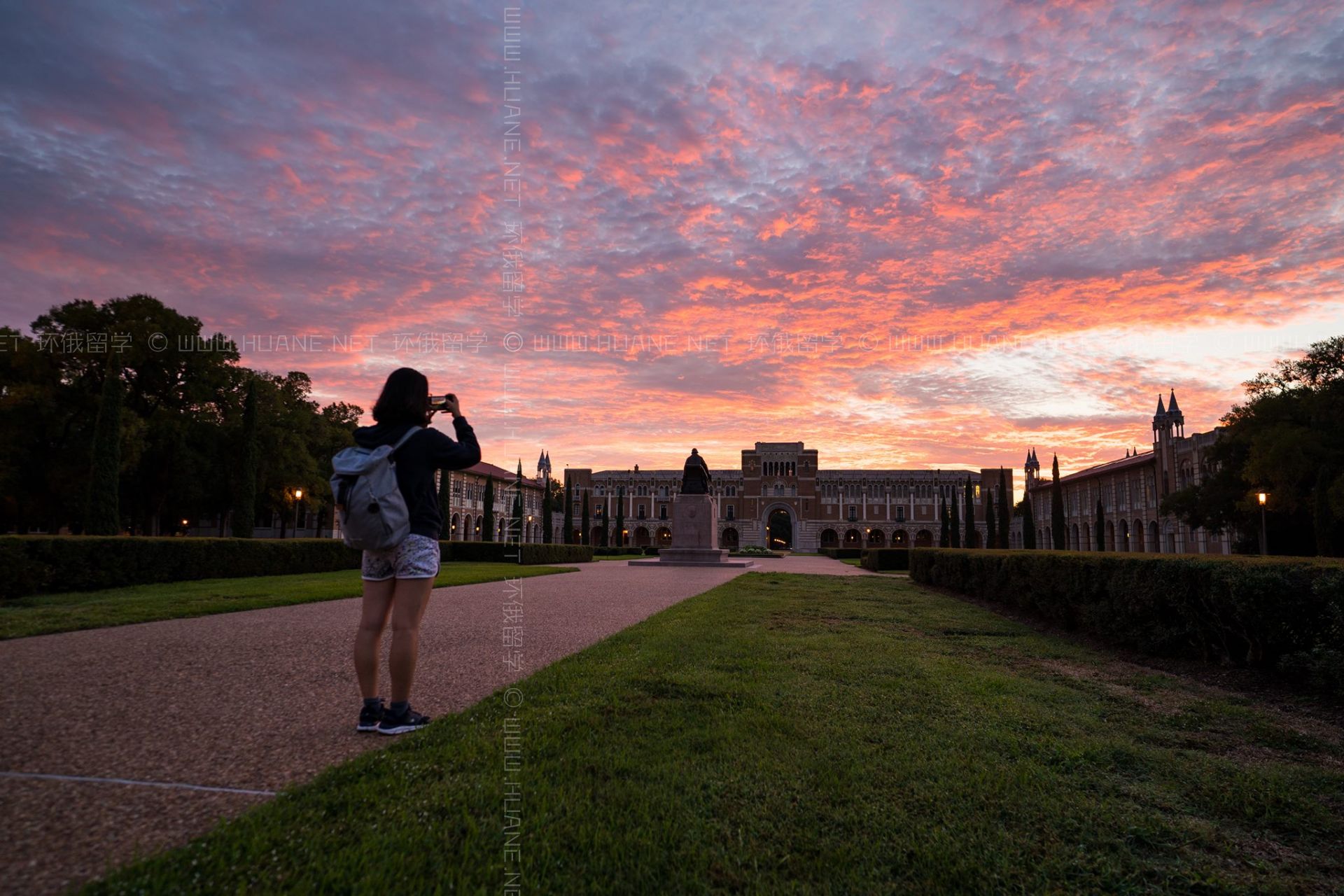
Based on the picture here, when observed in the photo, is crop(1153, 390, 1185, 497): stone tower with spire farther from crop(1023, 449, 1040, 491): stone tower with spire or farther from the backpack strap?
the backpack strap

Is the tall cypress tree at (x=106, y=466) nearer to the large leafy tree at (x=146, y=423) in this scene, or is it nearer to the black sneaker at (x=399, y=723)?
the large leafy tree at (x=146, y=423)

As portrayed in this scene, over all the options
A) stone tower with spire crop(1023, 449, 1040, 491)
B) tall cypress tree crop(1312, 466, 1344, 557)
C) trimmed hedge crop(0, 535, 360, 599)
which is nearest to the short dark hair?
trimmed hedge crop(0, 535, 360, 599)

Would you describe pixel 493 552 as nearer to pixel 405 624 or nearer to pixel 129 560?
pixel 129 560

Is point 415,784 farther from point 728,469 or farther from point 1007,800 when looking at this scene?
point 728,469

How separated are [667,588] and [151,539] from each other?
36.0 feet

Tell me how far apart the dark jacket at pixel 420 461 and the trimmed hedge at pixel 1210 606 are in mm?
6298

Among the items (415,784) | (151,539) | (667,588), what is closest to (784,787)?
(415,784)

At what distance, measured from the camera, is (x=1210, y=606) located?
21.2ft

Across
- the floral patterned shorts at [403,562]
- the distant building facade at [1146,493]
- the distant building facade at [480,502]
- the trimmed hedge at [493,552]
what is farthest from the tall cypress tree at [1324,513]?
the distant building facade at [480,502]

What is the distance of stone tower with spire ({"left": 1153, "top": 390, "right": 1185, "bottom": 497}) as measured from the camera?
4981cm

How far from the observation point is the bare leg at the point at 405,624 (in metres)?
3.58

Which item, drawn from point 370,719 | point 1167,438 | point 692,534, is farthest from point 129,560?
point 1167,438

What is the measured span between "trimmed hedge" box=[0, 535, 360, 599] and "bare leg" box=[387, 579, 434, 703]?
39.0ft

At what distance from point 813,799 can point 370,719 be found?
2.34 meters
